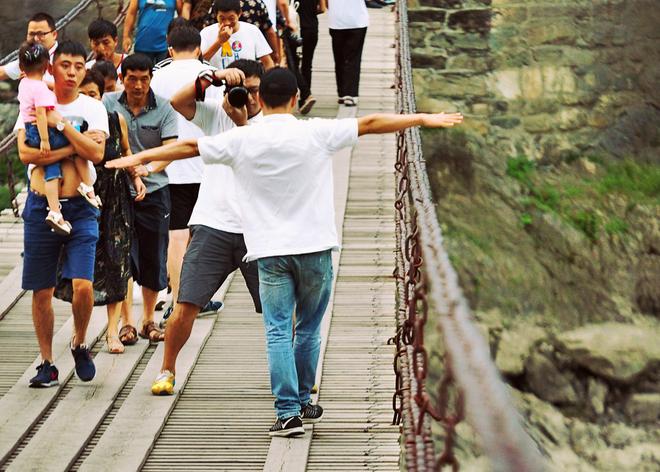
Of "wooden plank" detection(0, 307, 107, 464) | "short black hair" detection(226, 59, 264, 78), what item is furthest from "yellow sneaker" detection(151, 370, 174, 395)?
"short black hair" detection(226, 59, 264, 78)

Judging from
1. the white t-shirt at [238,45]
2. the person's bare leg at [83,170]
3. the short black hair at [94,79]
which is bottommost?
the person's bare leg at [83,170]

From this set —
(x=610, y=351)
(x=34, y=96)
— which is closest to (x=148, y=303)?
(x=34, y=96)

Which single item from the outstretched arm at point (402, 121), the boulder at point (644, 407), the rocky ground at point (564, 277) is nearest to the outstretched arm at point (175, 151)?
the outstretched arm at point (402, 121)

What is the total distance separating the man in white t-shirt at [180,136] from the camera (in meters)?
6.80

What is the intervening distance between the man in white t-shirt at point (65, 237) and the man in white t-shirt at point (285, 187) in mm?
1163

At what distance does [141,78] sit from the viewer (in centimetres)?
650

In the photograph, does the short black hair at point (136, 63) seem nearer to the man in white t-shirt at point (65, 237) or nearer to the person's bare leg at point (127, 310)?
the man in white t-shirt at point (65, 237)

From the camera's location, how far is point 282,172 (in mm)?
5098

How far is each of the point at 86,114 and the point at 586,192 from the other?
8518mm

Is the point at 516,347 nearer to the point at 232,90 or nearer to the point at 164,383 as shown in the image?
the point at 164,383

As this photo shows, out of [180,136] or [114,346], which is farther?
[180,136]

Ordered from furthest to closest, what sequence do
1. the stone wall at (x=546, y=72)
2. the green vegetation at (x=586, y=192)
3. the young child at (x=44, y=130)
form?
the stone wall at (x=546, y=72) < the green vegetation at (x=586, y=192) < the young child at (x=44, y=130)

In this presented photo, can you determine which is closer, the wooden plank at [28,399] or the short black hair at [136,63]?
the wooden plank at [28,399]

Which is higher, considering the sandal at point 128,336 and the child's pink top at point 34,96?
the child's pink top at point 34,96
